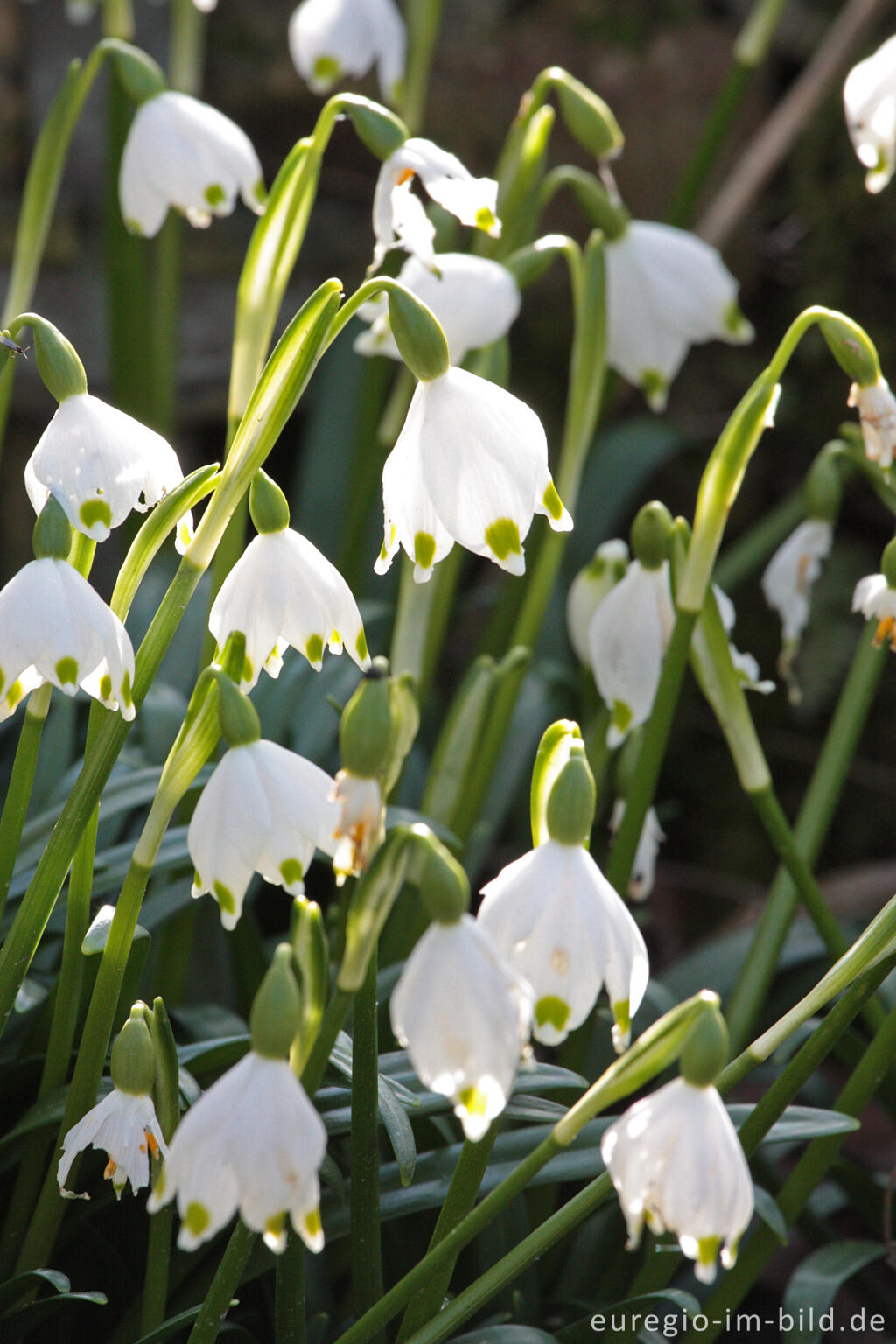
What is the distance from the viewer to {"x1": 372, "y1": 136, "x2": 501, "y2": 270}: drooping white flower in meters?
0.79

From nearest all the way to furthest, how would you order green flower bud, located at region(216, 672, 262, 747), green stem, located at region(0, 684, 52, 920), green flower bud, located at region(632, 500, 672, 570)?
green flower bud, located at region(216, 672, 262, 747) < green stem, located at region(0, 684, 52, 920) < green flower bud, located at region(632, 500, 672, 570)

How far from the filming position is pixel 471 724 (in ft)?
3.79

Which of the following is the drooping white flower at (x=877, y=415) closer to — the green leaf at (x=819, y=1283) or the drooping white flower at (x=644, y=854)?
the drooping white flower at (x=644, y=854)

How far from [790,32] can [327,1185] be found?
1930 mm

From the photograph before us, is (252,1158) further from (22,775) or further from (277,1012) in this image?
(22,775)

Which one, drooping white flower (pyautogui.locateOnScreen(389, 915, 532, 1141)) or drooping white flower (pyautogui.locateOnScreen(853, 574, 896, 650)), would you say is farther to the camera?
drooping white flower (pyautogui.locateOnScreen(853, 574, 896, 650))

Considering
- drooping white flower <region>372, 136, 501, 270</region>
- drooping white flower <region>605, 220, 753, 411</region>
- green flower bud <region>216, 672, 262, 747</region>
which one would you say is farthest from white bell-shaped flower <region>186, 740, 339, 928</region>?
drooping white flower <region>605, 220, 753, 411</region>

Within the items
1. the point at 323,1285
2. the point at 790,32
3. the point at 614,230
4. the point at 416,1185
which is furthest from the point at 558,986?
the point at 790,32

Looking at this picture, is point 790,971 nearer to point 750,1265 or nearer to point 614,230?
point 750,1265

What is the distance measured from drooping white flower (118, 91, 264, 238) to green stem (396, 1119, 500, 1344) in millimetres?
734

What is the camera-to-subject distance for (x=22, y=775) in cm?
78

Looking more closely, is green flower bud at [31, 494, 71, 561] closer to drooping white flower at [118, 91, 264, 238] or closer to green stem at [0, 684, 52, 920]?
green stem at [0, 684, 52, 920]

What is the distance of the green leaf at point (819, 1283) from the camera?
3.06 ft

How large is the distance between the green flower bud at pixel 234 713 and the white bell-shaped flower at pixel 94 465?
12 cm
